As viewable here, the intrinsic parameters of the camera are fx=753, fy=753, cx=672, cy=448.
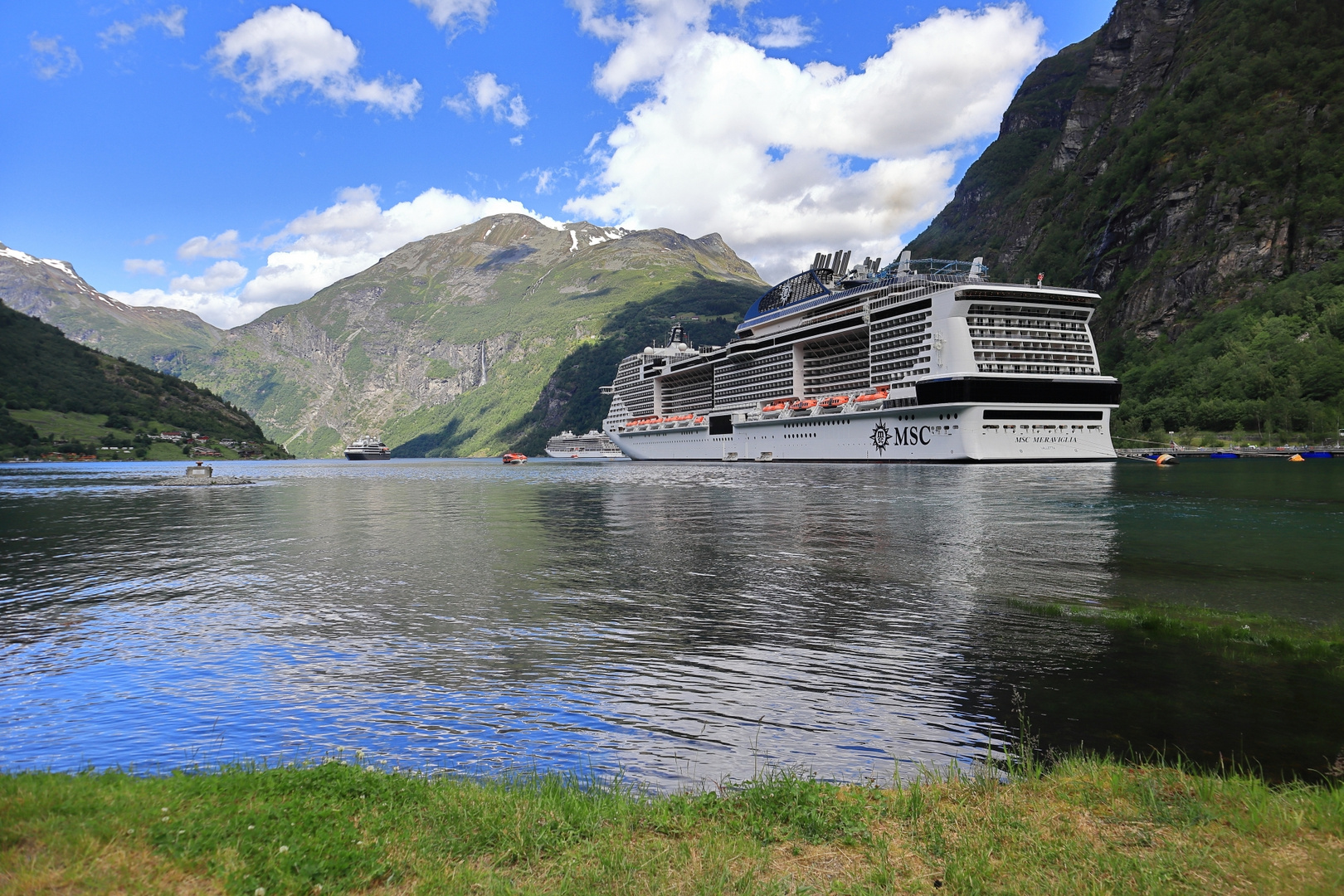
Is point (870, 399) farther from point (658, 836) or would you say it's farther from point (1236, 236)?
point (1236, 236)

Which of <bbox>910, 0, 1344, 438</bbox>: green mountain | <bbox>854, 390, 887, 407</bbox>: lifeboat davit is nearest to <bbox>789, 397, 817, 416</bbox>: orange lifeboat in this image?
<bbox>854, 390, 887, 407</bbox>: lifeboat davit

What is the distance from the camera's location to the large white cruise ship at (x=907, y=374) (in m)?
96.7

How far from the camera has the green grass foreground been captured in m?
5.94

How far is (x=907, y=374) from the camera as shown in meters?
108

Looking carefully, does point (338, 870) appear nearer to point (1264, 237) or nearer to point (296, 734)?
point (296, 734)

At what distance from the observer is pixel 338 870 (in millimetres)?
6133

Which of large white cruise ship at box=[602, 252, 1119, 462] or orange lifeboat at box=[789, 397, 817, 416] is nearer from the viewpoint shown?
large white cruise ship at box=[602, 252, 1119, 462]

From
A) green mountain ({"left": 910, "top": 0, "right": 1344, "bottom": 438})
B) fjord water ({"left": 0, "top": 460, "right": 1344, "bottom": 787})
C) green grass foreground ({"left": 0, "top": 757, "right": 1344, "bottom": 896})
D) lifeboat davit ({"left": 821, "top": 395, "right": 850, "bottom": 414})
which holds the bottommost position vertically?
fjord water ({"left": 0, "top": 460, "right": 1344, "bottom": 787})

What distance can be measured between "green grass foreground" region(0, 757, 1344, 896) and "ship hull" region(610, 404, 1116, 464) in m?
93.0

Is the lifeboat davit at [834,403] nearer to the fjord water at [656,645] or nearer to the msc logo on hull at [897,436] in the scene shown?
the msc logo on hull at [897,436]

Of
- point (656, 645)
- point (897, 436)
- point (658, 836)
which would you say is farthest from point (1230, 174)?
point (658, 836)

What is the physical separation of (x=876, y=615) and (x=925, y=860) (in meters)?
11.7

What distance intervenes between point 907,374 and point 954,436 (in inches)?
566

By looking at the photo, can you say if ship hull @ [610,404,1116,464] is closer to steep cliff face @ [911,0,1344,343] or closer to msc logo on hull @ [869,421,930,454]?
msc logo on hull @ [869,421,930,454]
